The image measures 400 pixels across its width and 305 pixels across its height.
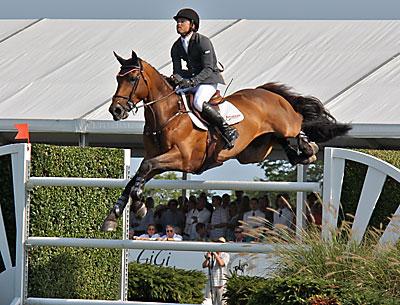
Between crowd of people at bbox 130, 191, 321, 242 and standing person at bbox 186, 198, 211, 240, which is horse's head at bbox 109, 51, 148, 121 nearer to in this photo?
crowd of people at bbox 130, 191, 321, 242

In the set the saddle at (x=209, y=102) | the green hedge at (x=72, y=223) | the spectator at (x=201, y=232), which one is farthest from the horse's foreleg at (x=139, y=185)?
the spectator at (x=201, y=232)

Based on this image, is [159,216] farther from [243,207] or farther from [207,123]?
[207,123]

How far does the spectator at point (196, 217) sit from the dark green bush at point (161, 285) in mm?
2204

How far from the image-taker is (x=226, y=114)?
8.23 meters

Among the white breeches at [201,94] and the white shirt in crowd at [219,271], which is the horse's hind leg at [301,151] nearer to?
the white breeches at [201,94]

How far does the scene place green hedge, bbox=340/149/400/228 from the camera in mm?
8117

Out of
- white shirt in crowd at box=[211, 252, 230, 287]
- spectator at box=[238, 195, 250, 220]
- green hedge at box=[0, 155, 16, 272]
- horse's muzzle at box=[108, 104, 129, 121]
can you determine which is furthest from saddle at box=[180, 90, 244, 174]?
spectator at box=[238, 195, 250, 220]

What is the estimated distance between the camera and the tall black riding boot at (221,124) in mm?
8078

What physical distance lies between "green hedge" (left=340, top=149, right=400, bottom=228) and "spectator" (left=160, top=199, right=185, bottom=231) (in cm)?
604

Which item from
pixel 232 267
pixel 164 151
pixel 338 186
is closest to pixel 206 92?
pixel 164 151

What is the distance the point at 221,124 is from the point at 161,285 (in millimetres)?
3447

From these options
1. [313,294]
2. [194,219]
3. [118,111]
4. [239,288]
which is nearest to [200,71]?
[118,111]

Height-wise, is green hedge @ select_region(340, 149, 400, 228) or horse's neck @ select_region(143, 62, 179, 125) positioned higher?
horse's neck @ select_region(143, 62, 179, 125)

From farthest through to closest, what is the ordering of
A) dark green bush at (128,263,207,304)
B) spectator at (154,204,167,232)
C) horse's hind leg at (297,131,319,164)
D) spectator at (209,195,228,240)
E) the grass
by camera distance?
1. spectator at (154,204,167,232)
2. spectator at (209,195,228,240)
3. dark green bush at (128,263,207,304)
4. horse's hind leg at (297,131,319,164)
5. the grass
